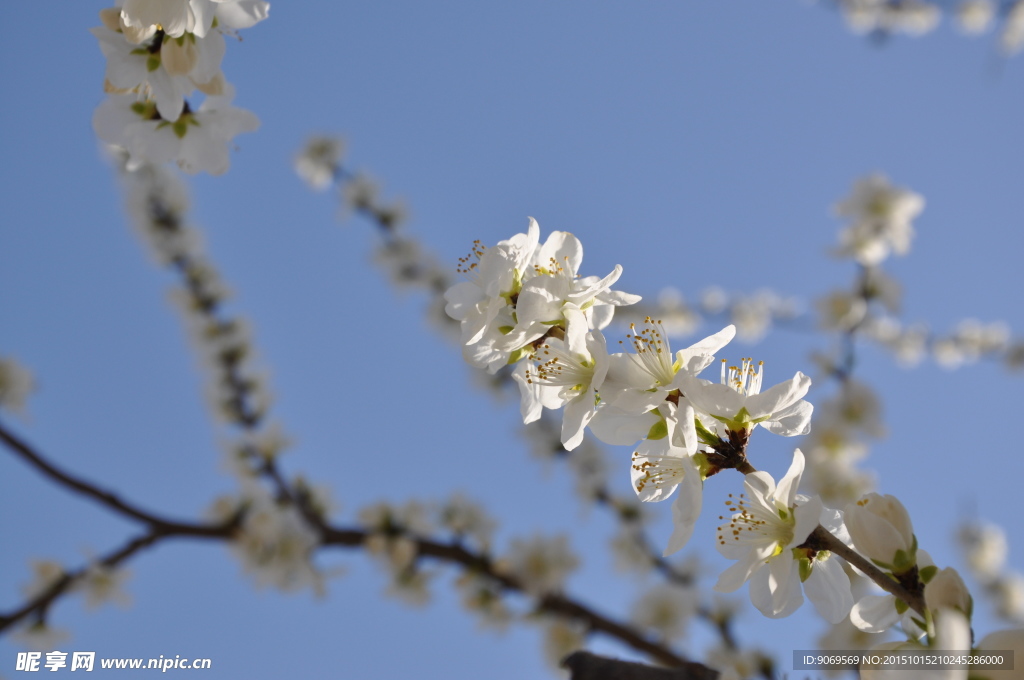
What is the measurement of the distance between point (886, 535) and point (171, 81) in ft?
4.98

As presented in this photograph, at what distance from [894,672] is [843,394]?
4100 mm

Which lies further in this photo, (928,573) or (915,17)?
(915,17)

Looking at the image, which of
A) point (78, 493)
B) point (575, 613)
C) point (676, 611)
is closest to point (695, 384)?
point (575, 613)

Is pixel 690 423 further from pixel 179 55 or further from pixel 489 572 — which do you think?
pixel 489 572

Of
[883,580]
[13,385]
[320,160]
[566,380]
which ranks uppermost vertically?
[320,160]

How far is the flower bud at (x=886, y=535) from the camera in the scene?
2.81ft

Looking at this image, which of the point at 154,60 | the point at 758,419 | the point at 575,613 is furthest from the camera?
the point at 575,613

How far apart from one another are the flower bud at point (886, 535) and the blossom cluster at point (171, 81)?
4.41 ft

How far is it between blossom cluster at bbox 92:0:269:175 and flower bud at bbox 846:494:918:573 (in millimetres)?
1343

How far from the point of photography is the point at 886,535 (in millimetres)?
855

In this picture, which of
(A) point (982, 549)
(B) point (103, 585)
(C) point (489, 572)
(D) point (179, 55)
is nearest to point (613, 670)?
(D) point (179, 55)

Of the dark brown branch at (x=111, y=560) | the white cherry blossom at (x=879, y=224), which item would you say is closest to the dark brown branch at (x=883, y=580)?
the dark brown branch at (x=111, y=560)

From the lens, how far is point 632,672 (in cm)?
86

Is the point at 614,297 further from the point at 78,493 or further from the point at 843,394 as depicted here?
the point at 843,394
